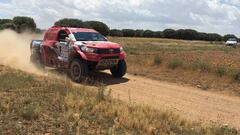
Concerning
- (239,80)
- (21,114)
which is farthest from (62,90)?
(239,80)

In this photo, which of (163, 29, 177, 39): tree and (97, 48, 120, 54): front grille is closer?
(97, 48, 120, 54): front grille

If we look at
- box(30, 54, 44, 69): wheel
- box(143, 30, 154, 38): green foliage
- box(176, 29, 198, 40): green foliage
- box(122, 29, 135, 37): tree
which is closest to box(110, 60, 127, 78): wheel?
box(30, 54, 44, 69): wheel

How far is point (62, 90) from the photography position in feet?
37.6

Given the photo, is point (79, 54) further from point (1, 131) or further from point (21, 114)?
point (1, 131)

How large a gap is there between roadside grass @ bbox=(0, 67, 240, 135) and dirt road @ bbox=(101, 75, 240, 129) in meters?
1.16

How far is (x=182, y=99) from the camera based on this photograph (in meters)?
12.4

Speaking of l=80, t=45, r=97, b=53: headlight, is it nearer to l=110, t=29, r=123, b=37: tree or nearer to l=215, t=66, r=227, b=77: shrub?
l=215, t=66, r=227, b=77: shrub

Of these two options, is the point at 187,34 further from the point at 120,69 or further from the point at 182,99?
the point at 182,99

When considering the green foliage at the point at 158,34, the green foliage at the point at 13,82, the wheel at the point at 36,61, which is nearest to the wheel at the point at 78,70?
the green foliage at the point at 13,82

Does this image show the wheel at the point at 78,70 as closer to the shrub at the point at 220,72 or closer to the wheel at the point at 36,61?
the wheel at the point at 36,61

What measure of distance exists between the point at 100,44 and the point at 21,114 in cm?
669

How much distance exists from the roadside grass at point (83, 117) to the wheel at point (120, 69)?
522 cm

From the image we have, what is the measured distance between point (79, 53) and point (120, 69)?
219 centimetres

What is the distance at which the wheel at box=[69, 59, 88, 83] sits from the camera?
14469 millimetres
